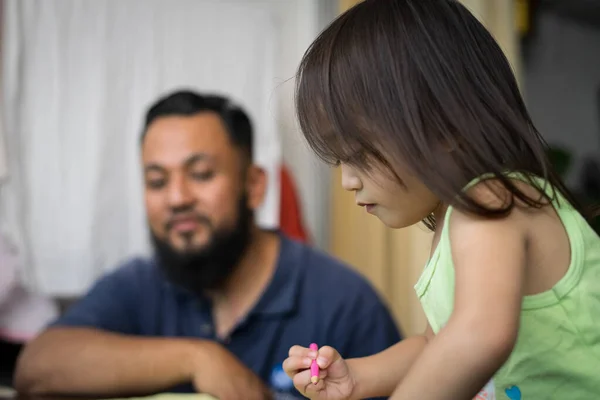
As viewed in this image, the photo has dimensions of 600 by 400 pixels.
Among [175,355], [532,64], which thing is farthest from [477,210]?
[532,64]

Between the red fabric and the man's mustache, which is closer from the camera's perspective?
the man's mustache

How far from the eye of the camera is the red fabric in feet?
6.55

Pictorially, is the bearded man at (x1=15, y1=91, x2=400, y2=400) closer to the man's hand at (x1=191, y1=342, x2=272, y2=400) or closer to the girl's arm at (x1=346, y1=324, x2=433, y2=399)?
the man's hand at (x1=191, y1=342, x2=272, y2=400)

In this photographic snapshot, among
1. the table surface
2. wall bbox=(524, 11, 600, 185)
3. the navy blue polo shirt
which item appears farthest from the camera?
wall bbox=(524, 11, 600, 185)

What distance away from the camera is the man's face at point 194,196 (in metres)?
1.25

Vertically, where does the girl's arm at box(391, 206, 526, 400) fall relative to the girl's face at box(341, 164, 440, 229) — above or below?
below

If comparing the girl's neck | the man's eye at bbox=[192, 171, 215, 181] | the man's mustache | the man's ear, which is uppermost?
the girl's neck

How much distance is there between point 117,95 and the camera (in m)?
1.91

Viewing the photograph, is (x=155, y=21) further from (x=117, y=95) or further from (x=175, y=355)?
(x=175, y=355)

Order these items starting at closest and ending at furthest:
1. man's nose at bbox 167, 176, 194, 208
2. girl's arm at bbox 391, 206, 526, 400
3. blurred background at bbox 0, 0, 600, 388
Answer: girl's arm at bbox 391, 206, 526, 400
man's nose at bbox 167, 176, 194, 208
blurred background at bbox 0, 0, 600, 388

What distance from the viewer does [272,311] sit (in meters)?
1.19

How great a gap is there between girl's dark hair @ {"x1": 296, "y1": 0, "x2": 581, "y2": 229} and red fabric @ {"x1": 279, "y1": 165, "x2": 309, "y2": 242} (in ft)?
4.83

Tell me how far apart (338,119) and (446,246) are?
131 millimetres

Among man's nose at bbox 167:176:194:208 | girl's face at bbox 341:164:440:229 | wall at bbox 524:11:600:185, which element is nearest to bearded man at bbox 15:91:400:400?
man's nose at bbox 167:176:194:208
